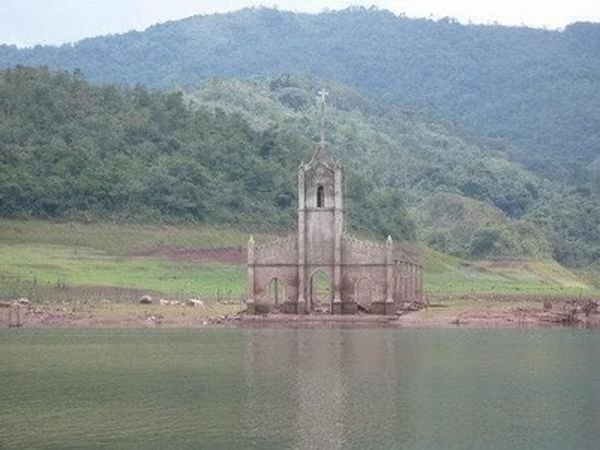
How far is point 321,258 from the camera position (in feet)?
335

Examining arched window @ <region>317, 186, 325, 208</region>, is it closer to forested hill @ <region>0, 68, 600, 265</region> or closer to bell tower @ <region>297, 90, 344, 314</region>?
bell tower @ <region>297, 90, 344, 314</region>

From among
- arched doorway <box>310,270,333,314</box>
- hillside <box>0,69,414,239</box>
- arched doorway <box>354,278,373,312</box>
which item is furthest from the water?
hillside <box>0,69,414,239</box>

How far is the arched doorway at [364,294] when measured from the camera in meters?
102

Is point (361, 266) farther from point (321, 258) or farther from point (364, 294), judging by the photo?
point (364, 294)

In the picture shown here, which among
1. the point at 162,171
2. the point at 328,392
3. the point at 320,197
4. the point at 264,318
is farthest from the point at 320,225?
the point at 162,171

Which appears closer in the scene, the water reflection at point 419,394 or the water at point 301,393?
the water at point 301,393

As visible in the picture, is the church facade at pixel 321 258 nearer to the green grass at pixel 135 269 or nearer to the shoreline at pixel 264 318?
the shoreline at pixel 264 318

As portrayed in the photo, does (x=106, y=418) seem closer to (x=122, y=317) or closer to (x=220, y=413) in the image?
(x=220, y=413)

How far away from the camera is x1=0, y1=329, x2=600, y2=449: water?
4353 cm


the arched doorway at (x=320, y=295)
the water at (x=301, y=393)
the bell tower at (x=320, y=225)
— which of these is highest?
the bell tower at (x=320, y=225)

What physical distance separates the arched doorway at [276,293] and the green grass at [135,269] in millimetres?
4174

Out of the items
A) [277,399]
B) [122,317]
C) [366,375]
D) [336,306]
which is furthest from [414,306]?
[277,399]

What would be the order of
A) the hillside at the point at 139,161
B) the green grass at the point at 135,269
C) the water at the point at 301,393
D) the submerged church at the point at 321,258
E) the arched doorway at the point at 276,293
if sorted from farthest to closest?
the hillside at the point at 139,161 → the green grass at the point at 135,269 → the arched doorway at the point at 276,293 → the submerged church at the point at 321,258 → the water at the point at 301,393

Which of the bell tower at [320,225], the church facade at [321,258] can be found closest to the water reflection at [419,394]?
the church facade at [321,258]
